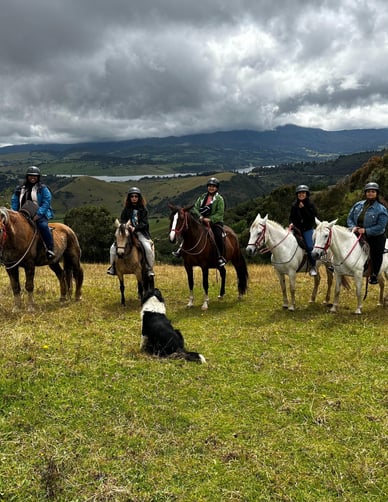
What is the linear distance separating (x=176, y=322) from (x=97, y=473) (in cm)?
628

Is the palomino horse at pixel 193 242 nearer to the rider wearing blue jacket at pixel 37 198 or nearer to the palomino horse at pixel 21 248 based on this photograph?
the rider wearing blue jacket at pixel 37 198

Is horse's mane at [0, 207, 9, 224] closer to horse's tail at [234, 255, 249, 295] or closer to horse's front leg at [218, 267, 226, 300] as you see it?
horse's front leg at [218, 267, 226, 300]

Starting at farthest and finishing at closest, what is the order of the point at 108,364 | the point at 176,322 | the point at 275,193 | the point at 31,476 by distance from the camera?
the point at 275,193, the point at 176,322, the point at 108,364, the point at 31,476

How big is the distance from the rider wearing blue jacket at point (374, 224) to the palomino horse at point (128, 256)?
6.78 m

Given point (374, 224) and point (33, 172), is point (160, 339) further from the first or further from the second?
point (374, 224)

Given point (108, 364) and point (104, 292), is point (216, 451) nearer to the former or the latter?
point (108, 364)

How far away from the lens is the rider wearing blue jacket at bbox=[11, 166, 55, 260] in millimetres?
10375

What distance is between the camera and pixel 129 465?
14.0ft

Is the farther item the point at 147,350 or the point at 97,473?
the point at 147,350

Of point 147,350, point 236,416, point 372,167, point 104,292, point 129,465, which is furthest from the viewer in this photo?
point 372,167

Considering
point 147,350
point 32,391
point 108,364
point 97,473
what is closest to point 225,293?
point 147,350

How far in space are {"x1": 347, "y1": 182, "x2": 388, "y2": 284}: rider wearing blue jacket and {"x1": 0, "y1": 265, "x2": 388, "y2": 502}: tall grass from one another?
7.95ft

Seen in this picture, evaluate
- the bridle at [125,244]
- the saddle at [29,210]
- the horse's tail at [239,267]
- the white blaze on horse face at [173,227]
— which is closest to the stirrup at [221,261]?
the horse's tail at [239,267]

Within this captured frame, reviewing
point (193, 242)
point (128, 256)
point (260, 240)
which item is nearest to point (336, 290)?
point (260, 240)
